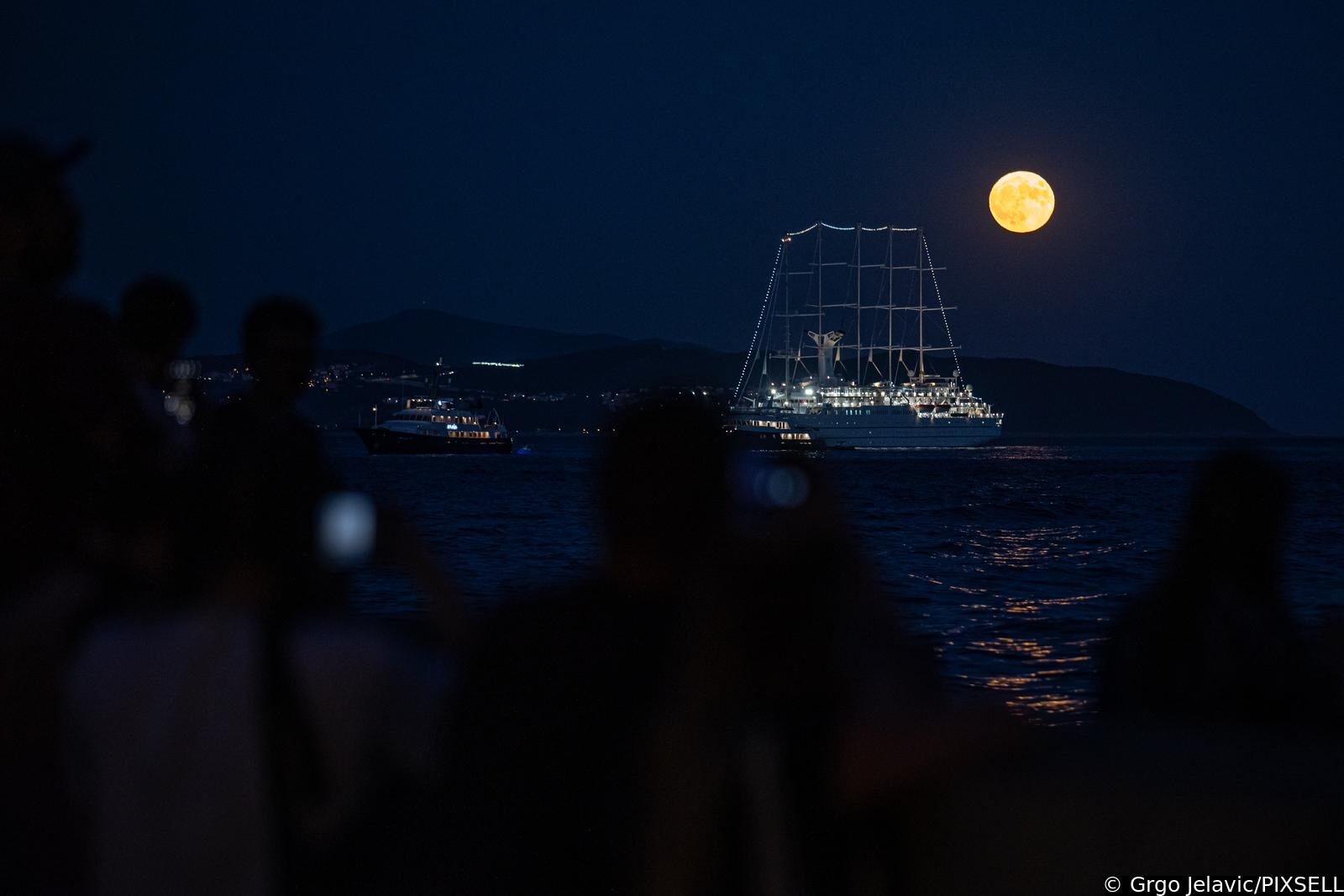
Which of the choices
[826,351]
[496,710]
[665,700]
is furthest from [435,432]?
[665,700]

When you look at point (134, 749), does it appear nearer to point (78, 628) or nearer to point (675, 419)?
point (78, 628)

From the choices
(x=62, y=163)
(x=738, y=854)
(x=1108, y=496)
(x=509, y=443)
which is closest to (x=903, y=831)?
(x=738, y=854)

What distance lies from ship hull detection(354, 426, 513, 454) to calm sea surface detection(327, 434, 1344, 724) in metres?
11.7

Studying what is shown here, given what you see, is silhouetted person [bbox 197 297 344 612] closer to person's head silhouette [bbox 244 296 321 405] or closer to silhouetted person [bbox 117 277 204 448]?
person's head silhouette [bbox 244 296 321 405]

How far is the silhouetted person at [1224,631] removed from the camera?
2.20 meters

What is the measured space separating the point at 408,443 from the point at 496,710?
79288 millimetres

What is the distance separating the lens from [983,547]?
85.5ft

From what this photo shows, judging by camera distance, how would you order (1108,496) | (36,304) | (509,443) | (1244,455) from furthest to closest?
1. (509,443)
2. (1108,496)
3. (1244,455)
4. (36,304)

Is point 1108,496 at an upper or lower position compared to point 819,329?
lower

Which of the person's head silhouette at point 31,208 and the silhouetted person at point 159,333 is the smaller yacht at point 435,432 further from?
the person's head silhouette at point 31,208

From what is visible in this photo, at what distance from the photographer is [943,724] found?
128 cm

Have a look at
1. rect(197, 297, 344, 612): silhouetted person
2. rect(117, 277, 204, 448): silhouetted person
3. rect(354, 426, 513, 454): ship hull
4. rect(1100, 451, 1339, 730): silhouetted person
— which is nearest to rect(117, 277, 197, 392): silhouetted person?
rect(117, 277, 204, 448): silhouetted person

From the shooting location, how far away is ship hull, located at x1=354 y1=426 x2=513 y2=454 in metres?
77.8

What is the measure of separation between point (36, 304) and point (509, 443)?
84990 mm
